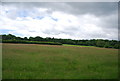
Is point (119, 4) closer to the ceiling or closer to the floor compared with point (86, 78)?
closer to the ceiling

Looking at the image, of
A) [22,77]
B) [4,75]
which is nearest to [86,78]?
[22,77]

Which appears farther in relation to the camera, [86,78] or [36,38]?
[36,38]

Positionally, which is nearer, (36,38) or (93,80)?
(93,80)

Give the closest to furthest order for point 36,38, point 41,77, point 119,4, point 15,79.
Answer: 1. point 15,79
2. point 41,77
3. point 119,4
4. point 36,38

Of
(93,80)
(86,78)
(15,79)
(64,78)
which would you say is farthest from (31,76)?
(93,80)

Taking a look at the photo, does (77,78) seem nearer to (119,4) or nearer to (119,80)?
(119,80)

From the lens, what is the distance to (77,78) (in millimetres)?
5316

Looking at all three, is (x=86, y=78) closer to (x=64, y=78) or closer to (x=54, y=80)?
(x=64, y=78)

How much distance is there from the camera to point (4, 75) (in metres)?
5.41

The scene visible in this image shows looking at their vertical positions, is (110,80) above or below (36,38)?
below

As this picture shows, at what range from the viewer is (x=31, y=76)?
5.39 meters

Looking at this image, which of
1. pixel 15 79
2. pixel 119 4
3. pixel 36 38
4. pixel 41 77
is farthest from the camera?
pixel 36 38

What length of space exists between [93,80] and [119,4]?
5.67 meters

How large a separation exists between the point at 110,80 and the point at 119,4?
5313 mm
